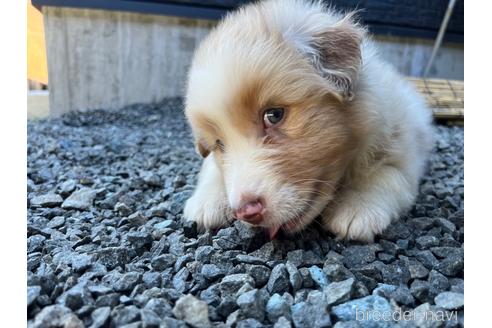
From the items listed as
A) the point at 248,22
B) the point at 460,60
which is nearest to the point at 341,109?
the point at 248,22

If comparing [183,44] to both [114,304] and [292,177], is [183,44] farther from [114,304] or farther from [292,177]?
[114,304]

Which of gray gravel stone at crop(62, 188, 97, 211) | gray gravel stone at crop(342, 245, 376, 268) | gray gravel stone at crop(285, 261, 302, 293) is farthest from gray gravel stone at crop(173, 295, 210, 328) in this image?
gray gravel stone at crop(62, 188, 97, 211)

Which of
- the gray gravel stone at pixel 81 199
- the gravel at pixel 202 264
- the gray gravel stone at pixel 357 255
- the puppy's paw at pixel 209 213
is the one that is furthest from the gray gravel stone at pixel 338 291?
the gray gravel stone at pixel 81 199

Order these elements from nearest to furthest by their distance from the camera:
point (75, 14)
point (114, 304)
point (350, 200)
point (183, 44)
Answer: point (114, 304)
point (350, 200)
point (75, 14)
point (183, 44)

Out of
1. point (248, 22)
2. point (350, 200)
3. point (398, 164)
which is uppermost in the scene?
point (248, 22)

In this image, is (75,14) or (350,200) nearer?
(350,200)

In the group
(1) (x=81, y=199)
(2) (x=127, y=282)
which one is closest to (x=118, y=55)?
(1) (x=81, y=199)

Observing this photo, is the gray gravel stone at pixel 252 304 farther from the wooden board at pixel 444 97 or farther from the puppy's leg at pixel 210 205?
the wooden board at pixel 444 97
